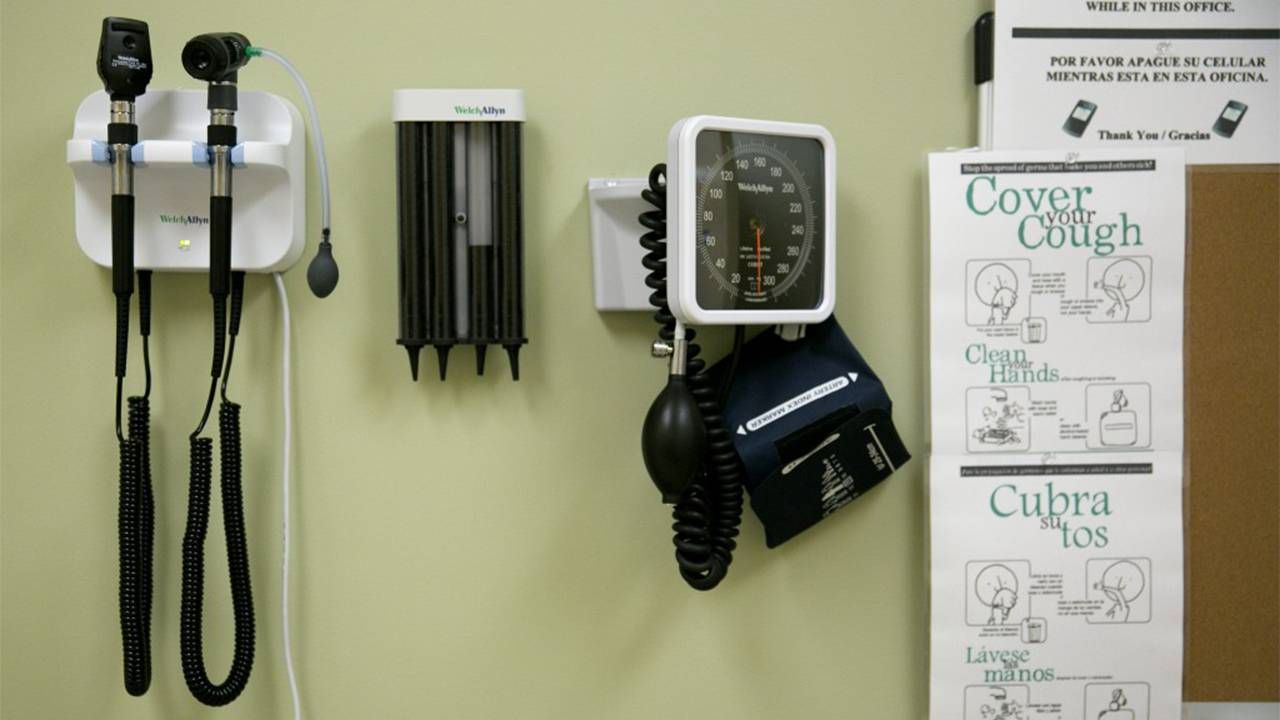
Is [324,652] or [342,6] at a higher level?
[342,6]

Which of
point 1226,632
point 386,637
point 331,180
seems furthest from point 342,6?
point 1226,632

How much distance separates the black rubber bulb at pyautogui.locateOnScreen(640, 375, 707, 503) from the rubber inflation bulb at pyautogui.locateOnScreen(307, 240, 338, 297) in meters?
0.37

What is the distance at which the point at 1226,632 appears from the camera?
1200 mm

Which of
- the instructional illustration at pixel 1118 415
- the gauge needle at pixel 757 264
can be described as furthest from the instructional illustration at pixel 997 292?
the gauge needle at pixel 757 264

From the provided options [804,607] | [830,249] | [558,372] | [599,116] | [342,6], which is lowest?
[804,607]

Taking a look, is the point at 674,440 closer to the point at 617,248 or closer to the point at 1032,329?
the point at 617,248

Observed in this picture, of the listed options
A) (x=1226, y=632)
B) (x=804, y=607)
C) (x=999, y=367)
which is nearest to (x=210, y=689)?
(x=804, y=607)

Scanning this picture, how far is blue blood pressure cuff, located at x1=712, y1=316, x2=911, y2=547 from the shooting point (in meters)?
1.14

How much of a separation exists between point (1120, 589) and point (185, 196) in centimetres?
111

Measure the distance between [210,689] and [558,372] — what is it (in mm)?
500

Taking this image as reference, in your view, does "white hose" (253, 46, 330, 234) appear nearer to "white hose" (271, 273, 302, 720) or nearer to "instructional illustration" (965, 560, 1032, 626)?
"white hose" (271, 273, 302, 720)

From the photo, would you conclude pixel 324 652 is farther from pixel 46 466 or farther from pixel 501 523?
pixel 46 466

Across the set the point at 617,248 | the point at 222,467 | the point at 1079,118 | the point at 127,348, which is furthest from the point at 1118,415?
the point at 127,348

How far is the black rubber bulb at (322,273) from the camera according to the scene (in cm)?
112
